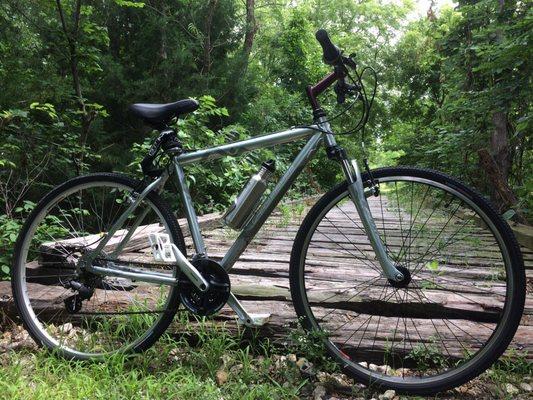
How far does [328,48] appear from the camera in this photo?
5.82ft

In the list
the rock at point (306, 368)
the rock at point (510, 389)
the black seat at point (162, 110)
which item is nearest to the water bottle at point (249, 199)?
the black seat at point (162, 110)

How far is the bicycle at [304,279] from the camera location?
1.78 m

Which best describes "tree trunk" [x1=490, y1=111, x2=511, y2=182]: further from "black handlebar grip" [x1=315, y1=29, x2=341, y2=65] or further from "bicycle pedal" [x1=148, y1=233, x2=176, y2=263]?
"bicycle pedal" [x1=148, y1=233, x2=176, y2=263]

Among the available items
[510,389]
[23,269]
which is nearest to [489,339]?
[510,389]

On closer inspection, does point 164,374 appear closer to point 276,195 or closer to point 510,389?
point 276,195

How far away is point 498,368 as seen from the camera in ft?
5.87

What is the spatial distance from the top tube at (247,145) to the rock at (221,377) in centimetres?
96

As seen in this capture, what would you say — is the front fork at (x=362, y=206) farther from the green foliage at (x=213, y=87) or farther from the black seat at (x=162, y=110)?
the green foliage at (x=213, y=87)

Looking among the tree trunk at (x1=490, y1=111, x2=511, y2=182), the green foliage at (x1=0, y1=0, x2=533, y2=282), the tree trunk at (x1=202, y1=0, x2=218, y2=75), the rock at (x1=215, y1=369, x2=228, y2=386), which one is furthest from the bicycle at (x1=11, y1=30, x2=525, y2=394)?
Answer: the tree trunk at (x1=202, y1=0, x2=218, y2=75)

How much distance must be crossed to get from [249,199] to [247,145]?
252 mm

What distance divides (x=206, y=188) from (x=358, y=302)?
4.25 m

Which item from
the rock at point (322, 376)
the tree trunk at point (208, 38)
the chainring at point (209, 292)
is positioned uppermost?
the tree trunk at point (208, 38)

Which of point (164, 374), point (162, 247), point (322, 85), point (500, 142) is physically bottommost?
point (164, 374)

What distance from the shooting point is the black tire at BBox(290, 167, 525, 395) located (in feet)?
5.32
